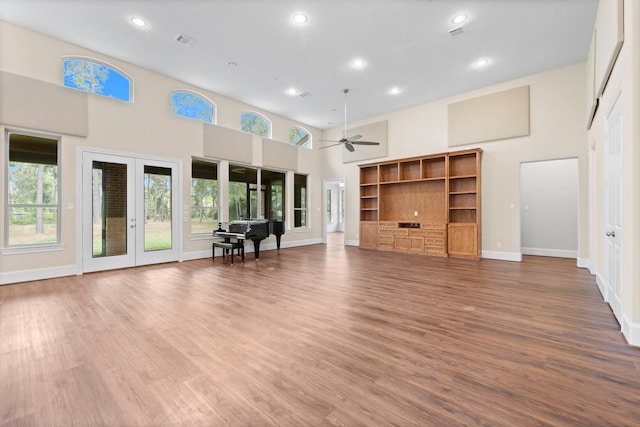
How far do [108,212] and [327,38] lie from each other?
17.9ft

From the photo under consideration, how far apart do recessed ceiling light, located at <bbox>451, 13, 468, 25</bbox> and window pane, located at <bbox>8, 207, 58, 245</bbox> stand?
25.1ft

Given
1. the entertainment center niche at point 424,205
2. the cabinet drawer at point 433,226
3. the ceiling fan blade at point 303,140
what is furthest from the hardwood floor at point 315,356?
the ceiling fan blade at point 303,140

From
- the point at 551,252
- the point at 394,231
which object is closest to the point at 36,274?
the point at 394,231

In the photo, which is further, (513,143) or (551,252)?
(551,252)

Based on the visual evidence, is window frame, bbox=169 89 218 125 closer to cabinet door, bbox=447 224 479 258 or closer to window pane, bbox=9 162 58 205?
window pane, bbox=9 162 58 205

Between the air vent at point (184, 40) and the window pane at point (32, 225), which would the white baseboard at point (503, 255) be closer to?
the air vent at point (184, 40)

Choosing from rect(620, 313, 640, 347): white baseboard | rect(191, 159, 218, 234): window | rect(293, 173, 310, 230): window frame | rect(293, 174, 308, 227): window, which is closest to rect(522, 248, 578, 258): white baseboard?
rect(620, 313, 640, 347): white baseboard

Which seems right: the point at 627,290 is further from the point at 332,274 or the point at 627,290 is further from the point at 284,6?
the point at 284,6

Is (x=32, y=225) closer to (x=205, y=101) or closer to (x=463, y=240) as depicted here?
(x=205, y=101)

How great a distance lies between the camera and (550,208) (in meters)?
7.08

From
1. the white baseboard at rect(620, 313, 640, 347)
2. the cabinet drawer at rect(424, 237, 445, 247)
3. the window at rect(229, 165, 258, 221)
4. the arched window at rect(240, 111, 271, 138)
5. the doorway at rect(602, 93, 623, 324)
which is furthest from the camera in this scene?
the arched window at rect(240, 111, 271, 138)

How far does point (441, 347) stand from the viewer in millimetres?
2328

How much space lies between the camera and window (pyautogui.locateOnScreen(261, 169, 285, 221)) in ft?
28.7

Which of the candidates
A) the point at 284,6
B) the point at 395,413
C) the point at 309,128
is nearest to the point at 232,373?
the point at 395,413
